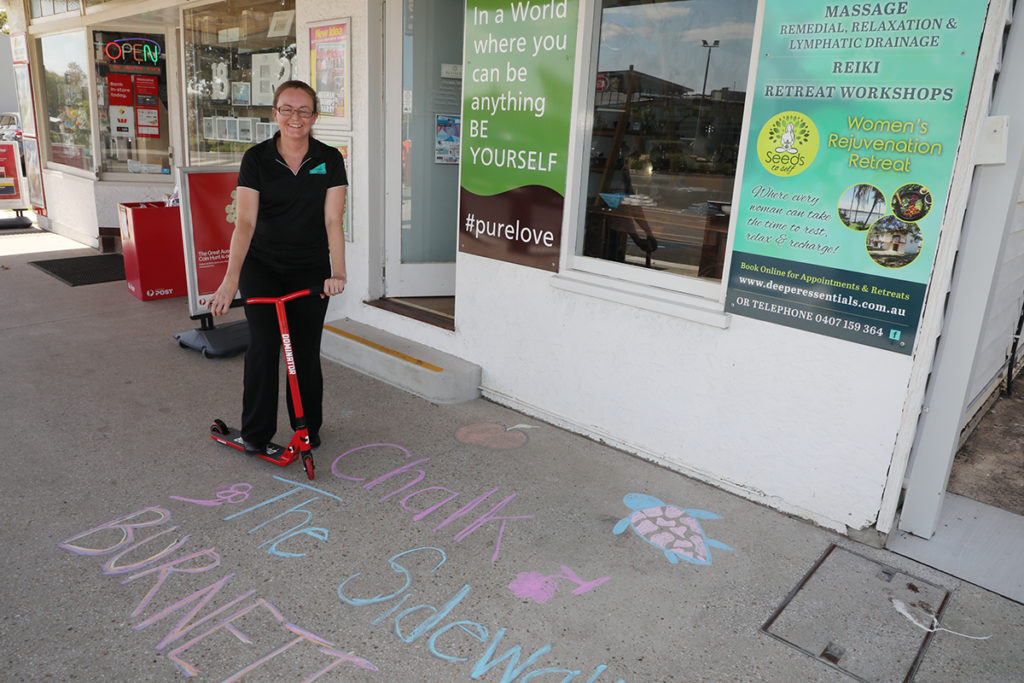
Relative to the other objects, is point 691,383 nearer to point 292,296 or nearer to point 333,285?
point 333,285

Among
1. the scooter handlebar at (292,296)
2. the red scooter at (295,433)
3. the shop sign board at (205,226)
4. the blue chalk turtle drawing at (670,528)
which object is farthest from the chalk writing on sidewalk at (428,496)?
the shop sign board at (205,226)

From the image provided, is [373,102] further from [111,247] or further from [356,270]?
[111,247]

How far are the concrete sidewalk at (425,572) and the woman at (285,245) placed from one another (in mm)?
478

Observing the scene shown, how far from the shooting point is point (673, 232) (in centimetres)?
394

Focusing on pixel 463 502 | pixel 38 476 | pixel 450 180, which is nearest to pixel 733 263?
pixel 463 502

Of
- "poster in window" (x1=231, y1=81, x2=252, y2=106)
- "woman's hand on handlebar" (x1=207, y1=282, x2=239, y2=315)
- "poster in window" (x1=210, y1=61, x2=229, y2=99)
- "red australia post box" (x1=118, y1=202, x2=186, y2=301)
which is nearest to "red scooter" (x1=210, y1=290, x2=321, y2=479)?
"woman's hand on handlebar" (x1=207, y1=282, x2=239, y2=315)

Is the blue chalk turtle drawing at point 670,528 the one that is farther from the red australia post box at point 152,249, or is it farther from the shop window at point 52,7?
the shop window at point 52,7

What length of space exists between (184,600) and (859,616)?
8.51 feet

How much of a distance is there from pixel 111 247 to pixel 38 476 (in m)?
6.28

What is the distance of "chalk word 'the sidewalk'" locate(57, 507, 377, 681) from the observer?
8.00 ft

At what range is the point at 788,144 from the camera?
3.22 metres

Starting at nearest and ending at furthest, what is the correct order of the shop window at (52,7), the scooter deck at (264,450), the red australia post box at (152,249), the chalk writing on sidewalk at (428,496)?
1. the chalk writing on sidewalk at (428,496)
2. the scooter deck at (264,450)
3. the red australia post box at (152,249)
4. the shop window at (52,7)

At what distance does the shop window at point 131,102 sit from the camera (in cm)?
840

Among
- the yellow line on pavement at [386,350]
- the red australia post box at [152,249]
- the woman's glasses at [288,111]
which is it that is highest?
the woman's glasses at [288,111]
